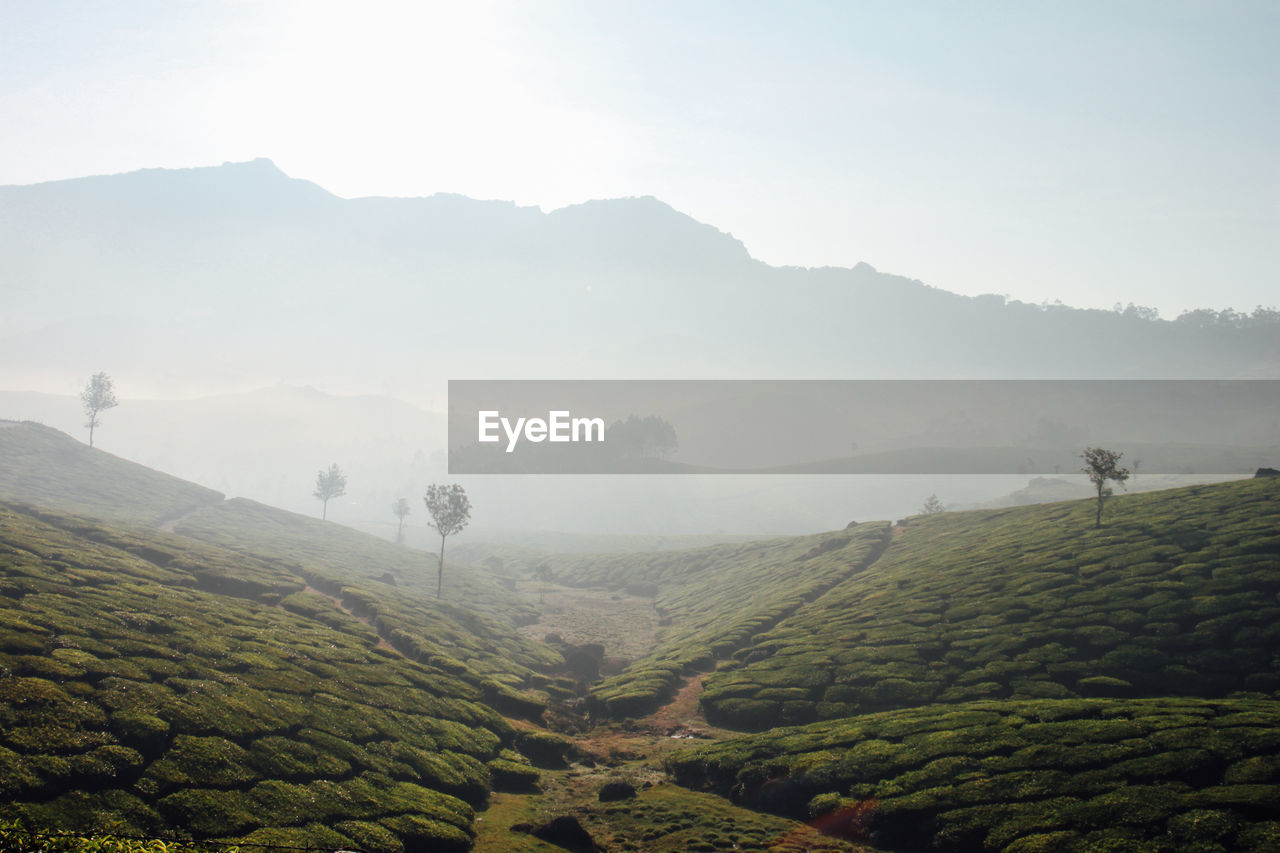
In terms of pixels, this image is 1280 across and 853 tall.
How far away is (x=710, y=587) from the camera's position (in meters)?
114

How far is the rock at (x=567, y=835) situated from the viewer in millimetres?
31578

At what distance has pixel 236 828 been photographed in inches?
1051

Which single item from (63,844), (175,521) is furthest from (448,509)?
(63,844)

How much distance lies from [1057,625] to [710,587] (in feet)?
219

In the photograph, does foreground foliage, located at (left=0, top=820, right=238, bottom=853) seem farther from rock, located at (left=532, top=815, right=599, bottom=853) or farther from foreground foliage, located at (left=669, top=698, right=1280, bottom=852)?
foreground foliage, located at (left=669, top=698, right=1280, bottom=852)

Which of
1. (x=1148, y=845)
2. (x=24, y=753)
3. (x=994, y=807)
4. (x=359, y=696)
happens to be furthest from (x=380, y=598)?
(x=1148, y=845)

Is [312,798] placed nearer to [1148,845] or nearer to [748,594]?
[1148,845]

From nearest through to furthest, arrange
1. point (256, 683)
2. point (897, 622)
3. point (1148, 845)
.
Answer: point (1148, 845) → point (256, 683) → point (897, 622)

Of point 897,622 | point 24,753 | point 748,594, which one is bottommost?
point 748,594

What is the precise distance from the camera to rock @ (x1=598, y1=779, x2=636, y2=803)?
126 ft

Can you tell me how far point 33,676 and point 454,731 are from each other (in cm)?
2398

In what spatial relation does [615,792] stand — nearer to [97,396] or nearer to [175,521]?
[175,521]

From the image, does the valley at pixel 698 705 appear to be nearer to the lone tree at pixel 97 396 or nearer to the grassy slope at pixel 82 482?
the grassy slope at pixel 82 482

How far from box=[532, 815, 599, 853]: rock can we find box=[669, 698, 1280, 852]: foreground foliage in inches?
422
